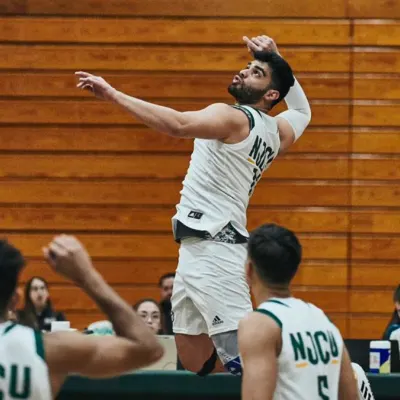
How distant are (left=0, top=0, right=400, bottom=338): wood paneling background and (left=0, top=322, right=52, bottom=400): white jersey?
7515 mm

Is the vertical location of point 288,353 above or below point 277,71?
below

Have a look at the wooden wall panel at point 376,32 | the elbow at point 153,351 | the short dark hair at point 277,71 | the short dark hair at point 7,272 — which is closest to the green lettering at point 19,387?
the short dark hair at point 7,272

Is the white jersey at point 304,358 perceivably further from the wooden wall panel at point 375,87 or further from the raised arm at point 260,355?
the wooden wall panel at point 375,87

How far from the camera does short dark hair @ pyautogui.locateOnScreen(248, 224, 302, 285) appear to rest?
3.37 metres

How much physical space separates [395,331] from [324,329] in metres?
3.99

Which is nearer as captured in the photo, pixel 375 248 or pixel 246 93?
pixel 246 93

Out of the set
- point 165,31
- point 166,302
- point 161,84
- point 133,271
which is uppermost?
point 165,31

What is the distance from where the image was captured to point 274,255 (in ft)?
11.1

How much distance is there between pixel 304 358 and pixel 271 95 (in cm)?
222

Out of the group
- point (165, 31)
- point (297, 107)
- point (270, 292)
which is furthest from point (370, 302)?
point (270, 292)

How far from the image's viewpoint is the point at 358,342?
269 inches

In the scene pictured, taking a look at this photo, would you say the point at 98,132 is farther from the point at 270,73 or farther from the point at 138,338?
the point at 138,338

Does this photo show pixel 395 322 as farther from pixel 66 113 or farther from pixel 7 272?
pixel 7 272

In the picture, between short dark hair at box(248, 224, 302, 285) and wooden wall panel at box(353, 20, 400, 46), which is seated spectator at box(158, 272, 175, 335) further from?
short dark hair at box(248, 224, 302, 285)
